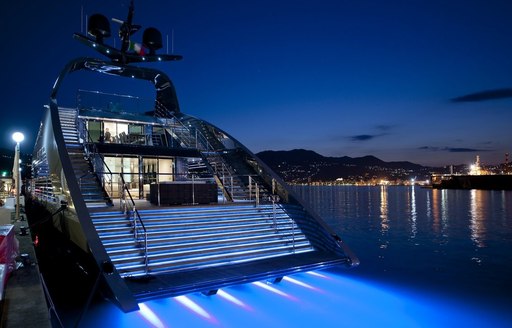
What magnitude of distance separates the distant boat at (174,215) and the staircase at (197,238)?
3 centimetres

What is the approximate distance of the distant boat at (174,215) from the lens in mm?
8422

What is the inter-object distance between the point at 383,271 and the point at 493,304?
13.4 ft

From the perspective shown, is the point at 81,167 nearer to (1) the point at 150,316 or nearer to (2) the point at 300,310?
(1) the point at 150,316

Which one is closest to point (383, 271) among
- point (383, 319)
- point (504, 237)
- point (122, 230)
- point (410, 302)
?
point (410, 302)

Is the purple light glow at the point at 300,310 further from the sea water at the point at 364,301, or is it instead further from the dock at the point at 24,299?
the dock at the point at 24,299

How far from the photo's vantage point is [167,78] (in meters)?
25.8

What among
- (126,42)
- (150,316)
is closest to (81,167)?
(150,316)

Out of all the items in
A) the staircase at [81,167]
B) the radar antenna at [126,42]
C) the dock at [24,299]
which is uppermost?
the radar antenna at [126,42]

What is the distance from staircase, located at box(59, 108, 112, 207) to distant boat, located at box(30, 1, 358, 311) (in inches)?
1.5

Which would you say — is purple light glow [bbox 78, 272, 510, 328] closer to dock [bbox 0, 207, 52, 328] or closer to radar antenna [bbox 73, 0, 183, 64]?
dock [bbox 0, 207, 52, 328]

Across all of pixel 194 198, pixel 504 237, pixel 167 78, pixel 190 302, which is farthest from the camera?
pixel 167 78

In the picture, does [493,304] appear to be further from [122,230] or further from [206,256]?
[122,230]

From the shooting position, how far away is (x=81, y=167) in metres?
14.4

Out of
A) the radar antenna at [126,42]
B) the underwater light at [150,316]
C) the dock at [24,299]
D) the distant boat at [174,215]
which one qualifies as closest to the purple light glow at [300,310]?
the underwater light at [150,316]
